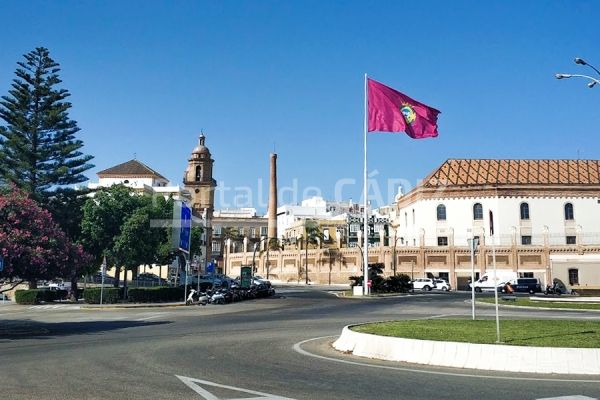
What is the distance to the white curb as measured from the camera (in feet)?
36.4

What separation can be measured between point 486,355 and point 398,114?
23.4m

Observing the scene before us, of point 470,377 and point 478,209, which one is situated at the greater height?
point 478,209

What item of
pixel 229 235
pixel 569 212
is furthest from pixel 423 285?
pixel 229 235

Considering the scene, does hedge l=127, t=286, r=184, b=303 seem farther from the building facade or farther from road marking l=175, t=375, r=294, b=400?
the building facade

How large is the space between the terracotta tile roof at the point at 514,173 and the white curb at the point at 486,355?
67.7m

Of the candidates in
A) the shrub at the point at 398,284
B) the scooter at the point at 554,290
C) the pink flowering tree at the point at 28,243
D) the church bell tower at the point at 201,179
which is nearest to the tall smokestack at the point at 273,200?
the church bell tower at the point at 201,179

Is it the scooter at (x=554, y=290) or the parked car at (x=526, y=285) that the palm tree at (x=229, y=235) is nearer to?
the parked car at (x=526, y=285)

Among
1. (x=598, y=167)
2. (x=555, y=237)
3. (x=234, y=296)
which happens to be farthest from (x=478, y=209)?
(x=234, y=296)

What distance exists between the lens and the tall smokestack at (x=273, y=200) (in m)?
106

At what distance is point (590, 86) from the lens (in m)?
20.1

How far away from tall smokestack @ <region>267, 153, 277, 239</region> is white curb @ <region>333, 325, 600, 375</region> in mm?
92478

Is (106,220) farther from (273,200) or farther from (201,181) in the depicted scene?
(273,200)

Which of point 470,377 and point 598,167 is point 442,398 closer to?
point 470,377

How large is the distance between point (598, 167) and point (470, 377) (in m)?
80.1
